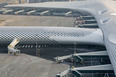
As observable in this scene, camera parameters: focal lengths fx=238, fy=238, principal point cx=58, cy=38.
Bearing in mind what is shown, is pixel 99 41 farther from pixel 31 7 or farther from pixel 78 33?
pixel 31 7

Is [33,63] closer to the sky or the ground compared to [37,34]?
closer to the ground

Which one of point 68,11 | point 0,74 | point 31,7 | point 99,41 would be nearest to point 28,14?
point 31,7

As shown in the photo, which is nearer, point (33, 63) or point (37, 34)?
point (33, 63)

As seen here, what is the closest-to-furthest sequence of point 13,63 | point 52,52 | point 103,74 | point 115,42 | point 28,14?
point 103,74, point 115,42, point 13,63, point 52,52, point 28,14

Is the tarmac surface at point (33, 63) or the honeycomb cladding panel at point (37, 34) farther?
the honeycomb cladding panel at point (37, 34)

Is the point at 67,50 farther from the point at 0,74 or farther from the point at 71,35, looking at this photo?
the point at 0,74

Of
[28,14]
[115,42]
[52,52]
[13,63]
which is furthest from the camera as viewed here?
[28,14]

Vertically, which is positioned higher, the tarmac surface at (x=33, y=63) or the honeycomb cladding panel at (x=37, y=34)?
the honeycomb cladding panel at (x=37, y=34)

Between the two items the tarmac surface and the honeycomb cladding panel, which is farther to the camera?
the honeycomb cladding panel

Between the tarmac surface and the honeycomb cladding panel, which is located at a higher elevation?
the honeycomb cladding panel

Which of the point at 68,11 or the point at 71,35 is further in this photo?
the point at 68,11

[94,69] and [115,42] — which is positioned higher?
[115,42]
